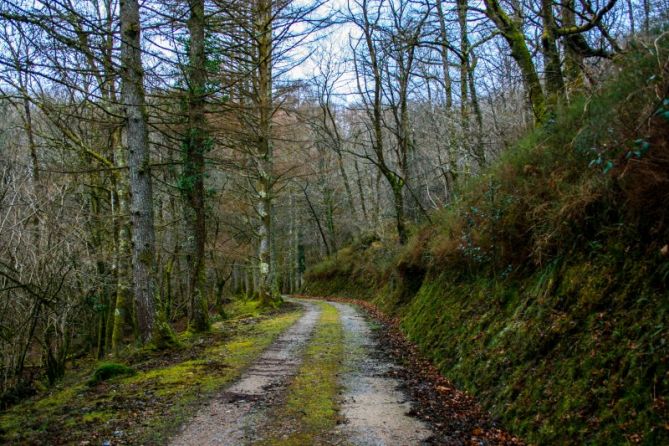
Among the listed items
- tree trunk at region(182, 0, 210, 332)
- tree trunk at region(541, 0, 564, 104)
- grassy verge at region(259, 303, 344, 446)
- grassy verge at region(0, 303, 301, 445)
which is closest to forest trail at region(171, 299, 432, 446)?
grassy verge at region(259, 303, 344, 446)

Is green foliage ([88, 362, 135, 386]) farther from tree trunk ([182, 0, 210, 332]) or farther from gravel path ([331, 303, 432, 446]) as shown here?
tree trunk ([182, 0, 210, 332])

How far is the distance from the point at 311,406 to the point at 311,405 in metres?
0.04

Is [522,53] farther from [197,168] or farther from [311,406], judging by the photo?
[311,406]

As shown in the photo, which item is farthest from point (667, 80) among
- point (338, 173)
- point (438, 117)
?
point (338, 173)

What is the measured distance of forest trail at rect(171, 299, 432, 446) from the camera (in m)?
4.34

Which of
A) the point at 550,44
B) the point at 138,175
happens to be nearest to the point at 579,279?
the point at 550,44

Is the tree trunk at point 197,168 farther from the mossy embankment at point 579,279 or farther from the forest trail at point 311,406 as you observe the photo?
the mossy embankment at point 579,279

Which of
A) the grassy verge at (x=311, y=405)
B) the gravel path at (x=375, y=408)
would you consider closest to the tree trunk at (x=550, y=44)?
the gravel path at (x=375, y=408)

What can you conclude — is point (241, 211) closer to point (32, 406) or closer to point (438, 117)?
point (438, 117)

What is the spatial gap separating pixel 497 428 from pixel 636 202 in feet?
8.72

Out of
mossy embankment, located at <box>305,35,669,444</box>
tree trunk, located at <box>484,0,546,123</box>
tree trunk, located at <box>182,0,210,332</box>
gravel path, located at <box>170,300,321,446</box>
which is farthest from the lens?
tree trunk, located at <box>182,0,210,332</box>

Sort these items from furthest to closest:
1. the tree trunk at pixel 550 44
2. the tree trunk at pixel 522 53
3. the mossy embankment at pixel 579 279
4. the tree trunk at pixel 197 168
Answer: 1. the tree trunk at pixel 197 168
2. the tree trunk at pixel 522 53
3. the tree trunk at pixel 550 44
4. the mossy embankment at pixel 579 279

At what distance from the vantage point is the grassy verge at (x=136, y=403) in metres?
4.44

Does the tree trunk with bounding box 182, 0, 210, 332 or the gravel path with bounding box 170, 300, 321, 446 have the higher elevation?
the tree trunk with bounding box 182, 0, 210, 332
